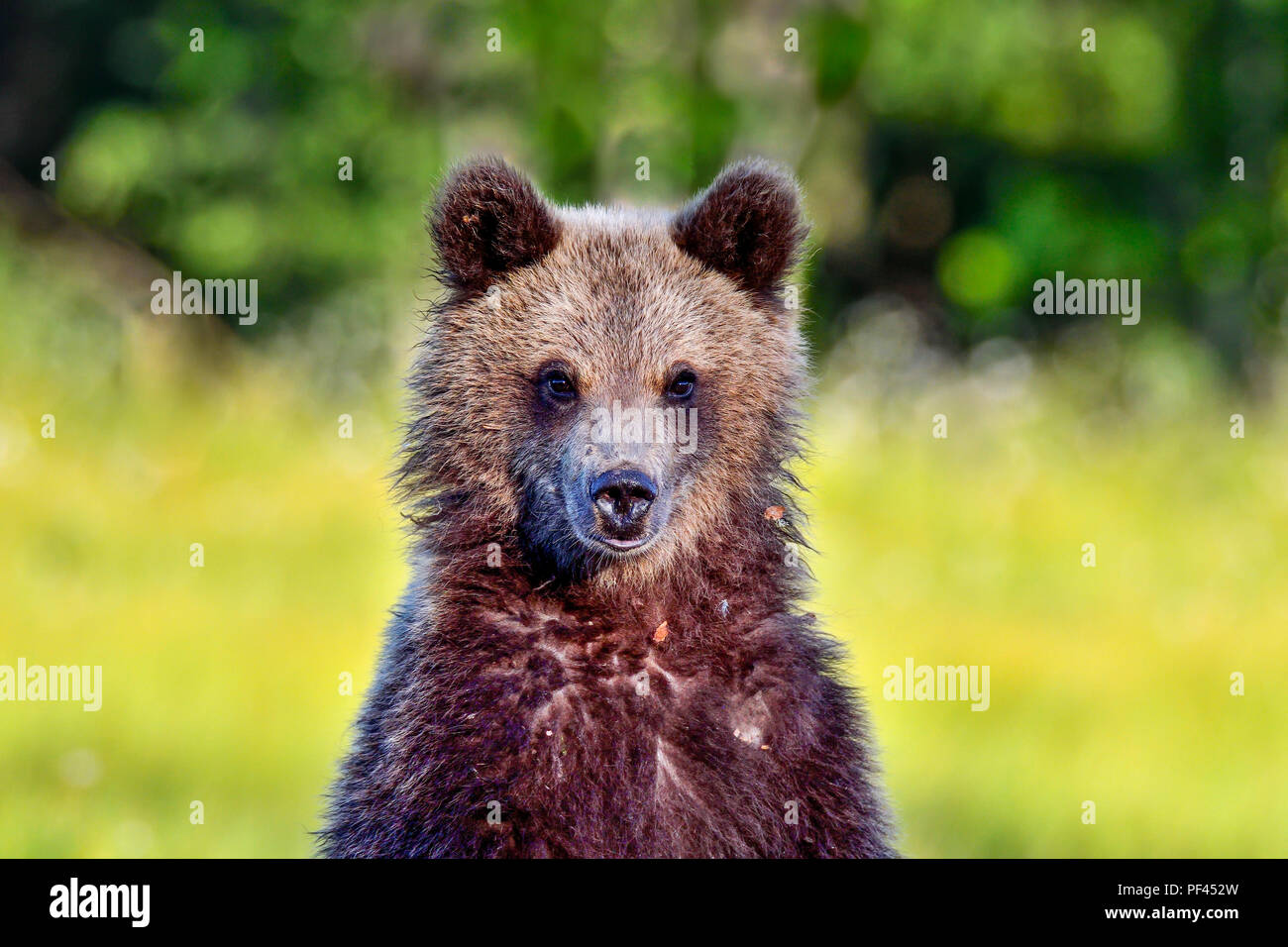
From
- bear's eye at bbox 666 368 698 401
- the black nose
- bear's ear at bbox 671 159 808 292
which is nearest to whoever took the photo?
the black nose

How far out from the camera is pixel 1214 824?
29.1 feet

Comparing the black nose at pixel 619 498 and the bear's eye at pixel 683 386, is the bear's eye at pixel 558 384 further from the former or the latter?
the black nose at pixel 619 498

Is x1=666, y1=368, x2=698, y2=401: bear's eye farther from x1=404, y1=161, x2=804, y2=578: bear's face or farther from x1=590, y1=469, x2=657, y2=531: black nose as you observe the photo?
x1=590, y1=469, x2=657, y2=531: black nose

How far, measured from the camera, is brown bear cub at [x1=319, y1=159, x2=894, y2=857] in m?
5.46

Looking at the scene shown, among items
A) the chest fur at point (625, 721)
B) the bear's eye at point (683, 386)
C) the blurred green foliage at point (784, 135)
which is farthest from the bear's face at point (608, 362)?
the blurred green foliage at point (784, 135)

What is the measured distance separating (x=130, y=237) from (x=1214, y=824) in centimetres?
1612

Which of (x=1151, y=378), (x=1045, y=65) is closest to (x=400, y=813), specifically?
(x=1151, y=378)

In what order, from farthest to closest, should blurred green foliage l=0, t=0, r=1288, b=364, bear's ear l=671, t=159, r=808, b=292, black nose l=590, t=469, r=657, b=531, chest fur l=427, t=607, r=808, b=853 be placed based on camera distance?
blurred green foliage l=0, t=0, r=1288, b=364
bear's ear l=671, t=159, r=808, b=292
black nose l=590, t=469, r=657, b=531
chest fur l=427, t=607, r=808, b=853

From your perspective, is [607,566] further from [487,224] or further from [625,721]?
[487,224]

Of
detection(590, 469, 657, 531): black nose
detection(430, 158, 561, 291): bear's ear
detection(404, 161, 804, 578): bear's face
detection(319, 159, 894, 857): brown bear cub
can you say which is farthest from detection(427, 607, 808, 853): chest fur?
detection(430, 158, 561, 291): bear's ear

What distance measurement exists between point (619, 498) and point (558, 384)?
63cm

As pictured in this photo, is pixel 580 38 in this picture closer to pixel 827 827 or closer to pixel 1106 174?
pixel 1106 174

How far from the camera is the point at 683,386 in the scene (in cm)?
611

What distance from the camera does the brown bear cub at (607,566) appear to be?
215 inches
